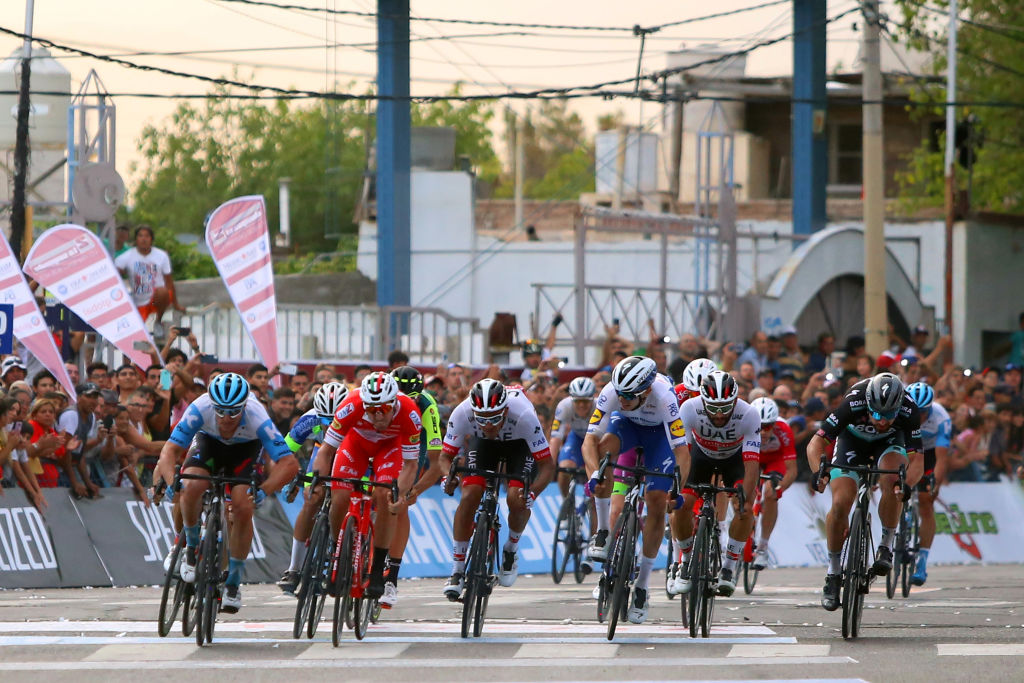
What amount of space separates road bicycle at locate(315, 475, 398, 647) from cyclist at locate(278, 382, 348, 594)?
12.1 inches

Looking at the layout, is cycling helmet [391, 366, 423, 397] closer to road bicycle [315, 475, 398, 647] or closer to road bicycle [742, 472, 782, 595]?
road bicycle [315, 475, 398, 647]

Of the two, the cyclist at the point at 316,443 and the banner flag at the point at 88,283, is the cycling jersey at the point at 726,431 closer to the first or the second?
the cyclist at the point at 316,443

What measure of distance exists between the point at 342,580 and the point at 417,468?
1.30 m

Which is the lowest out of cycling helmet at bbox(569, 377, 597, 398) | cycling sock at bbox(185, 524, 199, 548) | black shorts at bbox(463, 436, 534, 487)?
cycling sock at bbox(185, 524, 199, 548)

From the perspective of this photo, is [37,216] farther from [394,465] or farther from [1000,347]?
[1000,347]

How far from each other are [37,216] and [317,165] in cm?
6781

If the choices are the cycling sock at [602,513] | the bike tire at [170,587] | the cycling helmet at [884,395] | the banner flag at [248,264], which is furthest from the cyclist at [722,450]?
the banner flag at [248,264]

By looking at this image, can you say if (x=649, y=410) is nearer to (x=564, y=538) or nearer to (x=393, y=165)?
(x=564, y=538)

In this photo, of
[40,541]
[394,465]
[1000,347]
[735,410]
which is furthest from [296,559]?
[1000,347]

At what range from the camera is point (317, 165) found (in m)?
91.3

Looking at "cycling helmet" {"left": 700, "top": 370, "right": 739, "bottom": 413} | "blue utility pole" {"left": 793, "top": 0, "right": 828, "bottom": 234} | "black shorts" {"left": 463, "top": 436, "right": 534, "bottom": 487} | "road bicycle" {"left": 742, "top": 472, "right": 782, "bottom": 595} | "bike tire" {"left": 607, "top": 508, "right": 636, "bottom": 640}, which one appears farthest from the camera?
"blue utility pole" {"left": 793, "top": 0, "right": 828, "bottom": 234}

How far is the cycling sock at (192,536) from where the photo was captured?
1147 cm

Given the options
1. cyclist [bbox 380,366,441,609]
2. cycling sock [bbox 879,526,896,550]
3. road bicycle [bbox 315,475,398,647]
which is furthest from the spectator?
cycling sock [bbox 879,526,896,550]

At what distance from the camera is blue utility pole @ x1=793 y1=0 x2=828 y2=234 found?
33.9m
